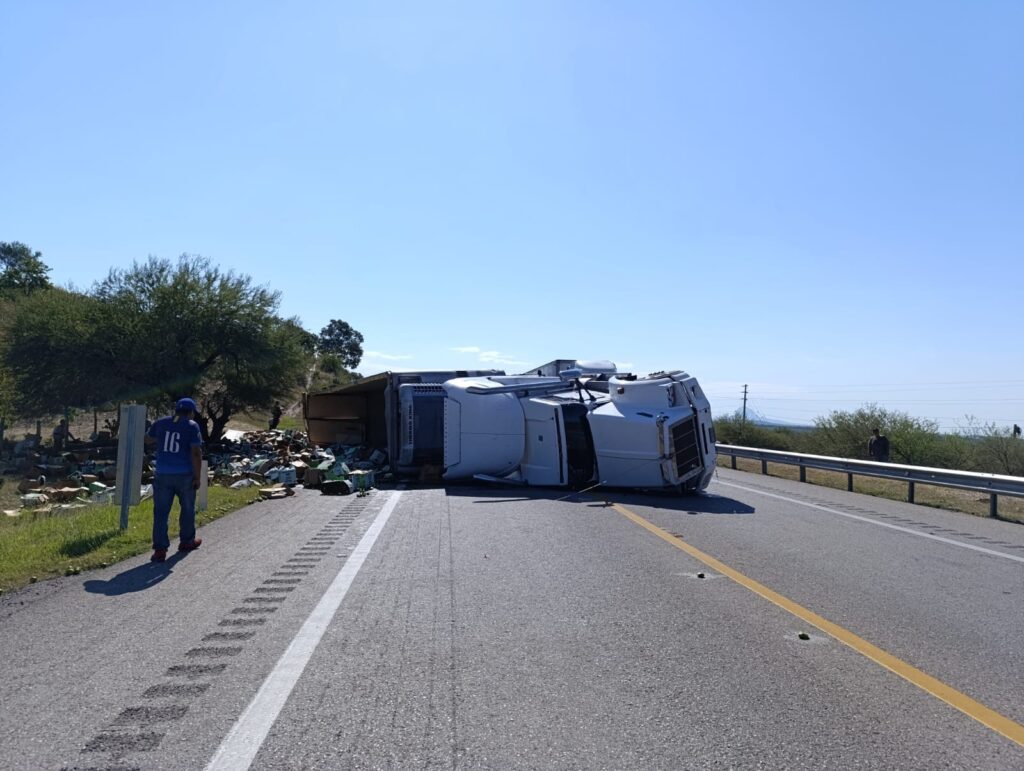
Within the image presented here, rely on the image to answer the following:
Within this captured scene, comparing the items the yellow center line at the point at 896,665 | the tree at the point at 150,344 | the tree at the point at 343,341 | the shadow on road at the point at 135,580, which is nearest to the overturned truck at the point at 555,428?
the yellow center line at the point at 896,665

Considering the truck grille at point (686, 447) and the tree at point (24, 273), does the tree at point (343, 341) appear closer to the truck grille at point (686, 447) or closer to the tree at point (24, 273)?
the tree at point (24, 273)

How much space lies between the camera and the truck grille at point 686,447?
1555 centimetres

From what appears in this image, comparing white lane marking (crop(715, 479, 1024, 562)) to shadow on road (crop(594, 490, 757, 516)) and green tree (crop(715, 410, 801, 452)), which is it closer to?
shadow on road (crop(594, 490, 757, 516))

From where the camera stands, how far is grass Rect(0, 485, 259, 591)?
26.0ft

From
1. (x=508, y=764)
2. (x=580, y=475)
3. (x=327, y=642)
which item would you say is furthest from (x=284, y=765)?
(x=580, y=475)

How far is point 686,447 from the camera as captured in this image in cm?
1570

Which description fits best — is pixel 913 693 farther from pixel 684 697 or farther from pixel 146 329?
pixel 146 329

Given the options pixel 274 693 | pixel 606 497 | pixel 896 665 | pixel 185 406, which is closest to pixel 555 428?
pixel 606 497

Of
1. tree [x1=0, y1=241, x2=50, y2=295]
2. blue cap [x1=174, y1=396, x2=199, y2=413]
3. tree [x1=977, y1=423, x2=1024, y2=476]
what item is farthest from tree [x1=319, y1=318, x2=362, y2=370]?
blue cap [x1=174, y1=396, x2=199, y2=413]

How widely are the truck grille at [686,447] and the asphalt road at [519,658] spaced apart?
5755 millimetres

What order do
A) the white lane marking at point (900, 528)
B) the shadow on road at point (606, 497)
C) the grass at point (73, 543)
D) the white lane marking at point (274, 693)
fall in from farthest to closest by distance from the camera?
the shadow on road at point (606, 497), the white lane marking at point (900, 528), the grass at point (73, 543), the white lane marking at point (274, 693)

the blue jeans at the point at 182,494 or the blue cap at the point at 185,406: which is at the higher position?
the blue cap at the point at 185,406

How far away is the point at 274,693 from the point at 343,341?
109m

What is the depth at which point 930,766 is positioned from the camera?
3.61 m
